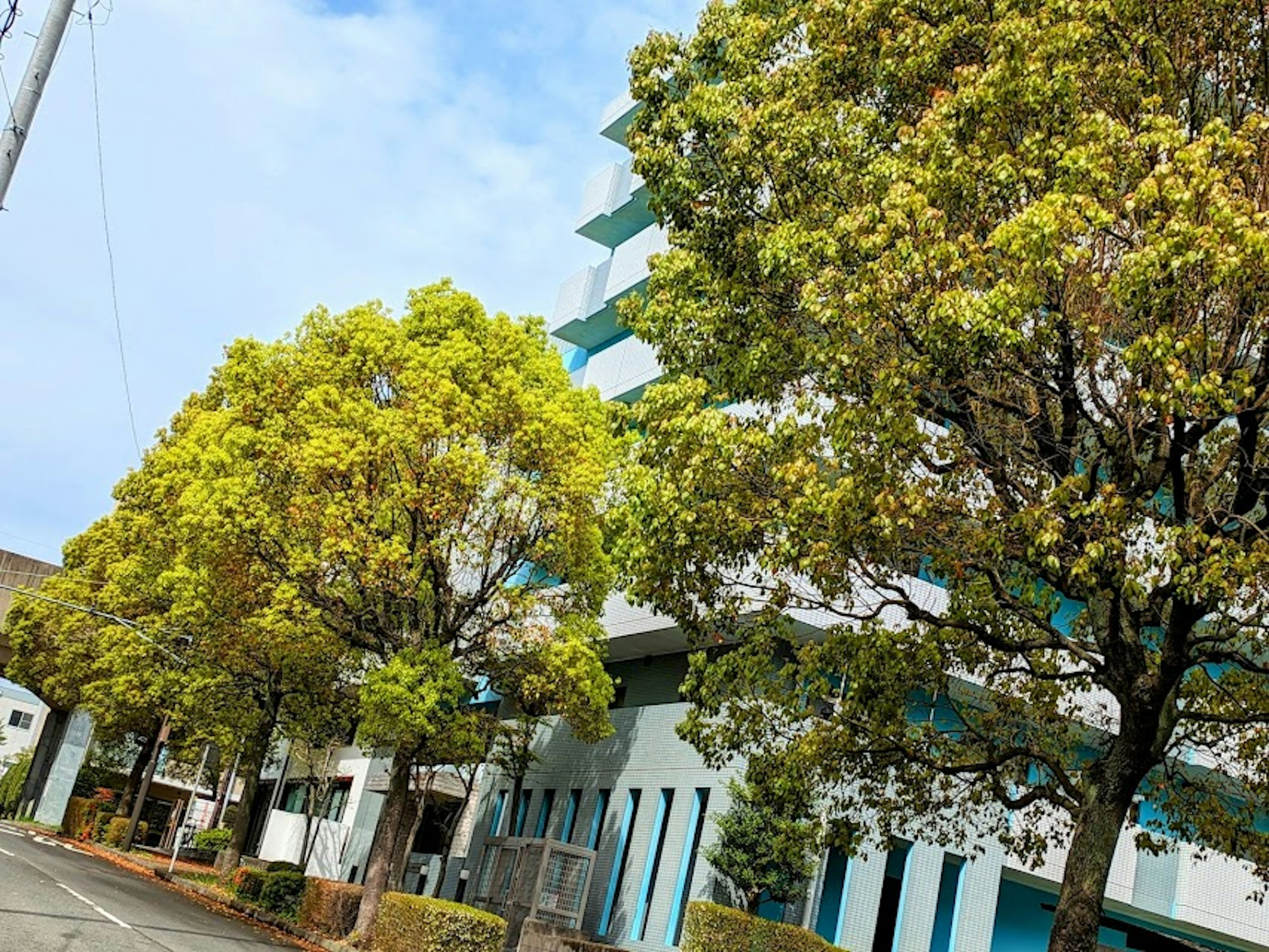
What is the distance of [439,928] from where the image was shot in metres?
19.0

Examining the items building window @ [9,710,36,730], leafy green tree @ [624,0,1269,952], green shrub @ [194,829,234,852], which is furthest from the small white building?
leafy green tree @ [624,0,1269,952]

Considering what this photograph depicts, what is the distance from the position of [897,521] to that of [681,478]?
2447 millimetres

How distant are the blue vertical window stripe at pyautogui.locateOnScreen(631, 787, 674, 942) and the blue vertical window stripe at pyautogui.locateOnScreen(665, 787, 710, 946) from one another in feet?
2.30

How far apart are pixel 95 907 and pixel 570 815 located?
11.3 metres

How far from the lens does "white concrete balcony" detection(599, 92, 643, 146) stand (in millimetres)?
35969

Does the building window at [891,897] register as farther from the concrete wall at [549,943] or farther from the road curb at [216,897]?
the road curb at [216,897]

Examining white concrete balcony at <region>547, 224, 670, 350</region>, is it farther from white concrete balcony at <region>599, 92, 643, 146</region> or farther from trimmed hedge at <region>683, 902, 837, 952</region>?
trimmed hedge at <region>683, 902, 837, 952</region>

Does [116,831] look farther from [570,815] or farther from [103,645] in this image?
[570,815]

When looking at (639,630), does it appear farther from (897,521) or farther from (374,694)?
(897,521)

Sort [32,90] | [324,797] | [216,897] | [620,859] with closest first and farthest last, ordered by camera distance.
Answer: [32,90] < [620,859] < [216,897] < [324,797]

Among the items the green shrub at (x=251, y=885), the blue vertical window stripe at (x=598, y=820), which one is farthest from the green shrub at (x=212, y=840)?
the blue vertical window stripe at (x=598, y=820)

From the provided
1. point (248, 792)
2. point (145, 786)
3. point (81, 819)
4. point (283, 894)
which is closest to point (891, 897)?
point (283, 894)

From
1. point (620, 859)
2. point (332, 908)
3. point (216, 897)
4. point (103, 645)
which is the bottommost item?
point (216, 897)

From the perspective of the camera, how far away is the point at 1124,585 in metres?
9.82
